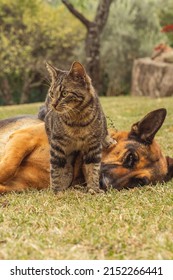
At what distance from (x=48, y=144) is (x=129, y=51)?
23177 mm

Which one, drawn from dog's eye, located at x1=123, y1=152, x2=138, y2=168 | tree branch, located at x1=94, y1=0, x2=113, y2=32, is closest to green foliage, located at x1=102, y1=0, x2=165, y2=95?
tree branch, located at x1=94, y1=0, x2=113, y2=32

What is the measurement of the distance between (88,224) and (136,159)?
1494mm

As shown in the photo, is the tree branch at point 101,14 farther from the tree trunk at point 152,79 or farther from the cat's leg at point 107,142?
the cat's leg at point 107,142

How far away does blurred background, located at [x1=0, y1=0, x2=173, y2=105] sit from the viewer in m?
28.5

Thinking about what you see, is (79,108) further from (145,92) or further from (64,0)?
(145,92)

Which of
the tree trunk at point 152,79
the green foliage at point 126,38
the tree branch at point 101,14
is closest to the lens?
the tree branch at point 101,14

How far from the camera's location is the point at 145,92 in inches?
925

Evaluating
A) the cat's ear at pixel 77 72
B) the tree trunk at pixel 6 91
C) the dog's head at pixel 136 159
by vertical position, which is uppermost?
the cat's ear at pixel 77 72

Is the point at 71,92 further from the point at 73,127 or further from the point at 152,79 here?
the point at 152,79

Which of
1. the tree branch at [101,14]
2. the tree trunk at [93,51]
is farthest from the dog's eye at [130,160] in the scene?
the tree trunk at [93,51]

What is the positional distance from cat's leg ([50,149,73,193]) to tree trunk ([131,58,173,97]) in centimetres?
1580

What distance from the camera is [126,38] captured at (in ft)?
93.8

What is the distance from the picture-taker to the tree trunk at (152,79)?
21.2 metres
